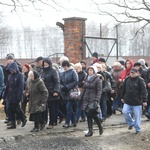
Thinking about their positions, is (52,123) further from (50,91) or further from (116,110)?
(116,110)

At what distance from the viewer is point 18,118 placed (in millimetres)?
8961

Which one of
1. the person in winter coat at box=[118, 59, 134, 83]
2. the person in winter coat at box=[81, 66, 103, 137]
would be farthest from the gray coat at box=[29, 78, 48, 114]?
the person in winter coat at box=[118, 59, 134, 83]

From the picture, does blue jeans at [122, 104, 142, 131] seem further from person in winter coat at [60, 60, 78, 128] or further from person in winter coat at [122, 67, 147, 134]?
person in winter coat at [60, 60, 78, 128]

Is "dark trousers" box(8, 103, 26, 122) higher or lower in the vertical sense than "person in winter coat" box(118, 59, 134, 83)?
lower

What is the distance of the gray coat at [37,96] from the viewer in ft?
26.2

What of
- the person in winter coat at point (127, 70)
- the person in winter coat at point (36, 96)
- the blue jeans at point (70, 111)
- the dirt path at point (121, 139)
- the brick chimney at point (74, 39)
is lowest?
the dirt path at point (121, 139)

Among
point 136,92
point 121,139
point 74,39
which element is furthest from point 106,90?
point 74,39

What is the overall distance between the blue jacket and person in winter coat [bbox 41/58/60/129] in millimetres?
589

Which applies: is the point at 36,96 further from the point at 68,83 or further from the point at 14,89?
the point at 68,83

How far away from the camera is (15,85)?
8281 millimetres

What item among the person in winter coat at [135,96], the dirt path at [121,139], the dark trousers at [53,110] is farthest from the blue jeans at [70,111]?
the person in winter coat at [135,96]

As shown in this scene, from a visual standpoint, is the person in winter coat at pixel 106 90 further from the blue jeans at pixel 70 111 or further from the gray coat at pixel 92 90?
the gray coat at pixel 92 90

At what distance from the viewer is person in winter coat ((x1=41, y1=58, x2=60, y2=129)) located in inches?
326

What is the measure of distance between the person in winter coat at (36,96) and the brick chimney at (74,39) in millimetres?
5586
